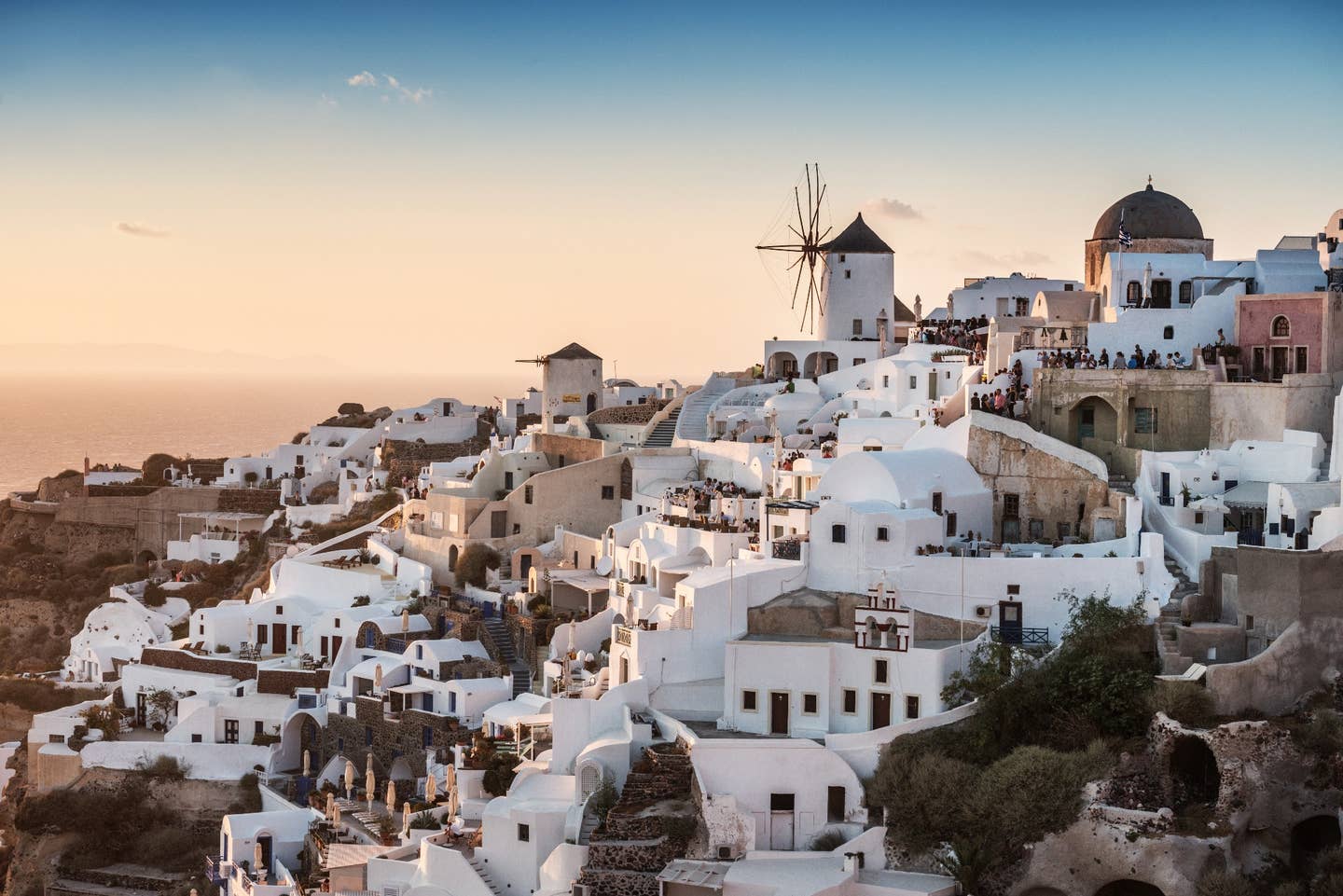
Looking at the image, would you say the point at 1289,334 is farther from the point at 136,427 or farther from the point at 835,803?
the point at 136,427

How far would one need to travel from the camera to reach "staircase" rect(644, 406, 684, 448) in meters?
43.2

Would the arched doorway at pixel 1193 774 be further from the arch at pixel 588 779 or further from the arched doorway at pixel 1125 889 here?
the arch at pixel 588 779

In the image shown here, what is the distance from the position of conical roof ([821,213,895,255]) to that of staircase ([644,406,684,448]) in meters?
6.05

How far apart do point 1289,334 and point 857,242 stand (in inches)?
571

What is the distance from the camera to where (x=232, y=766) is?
36.7 m

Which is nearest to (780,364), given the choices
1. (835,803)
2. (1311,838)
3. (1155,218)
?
(1155,218)

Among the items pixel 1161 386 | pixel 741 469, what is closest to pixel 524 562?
pixel 741 469

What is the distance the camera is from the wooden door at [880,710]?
1111 inches

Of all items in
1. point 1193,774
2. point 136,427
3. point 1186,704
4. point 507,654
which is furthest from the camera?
point 136,427

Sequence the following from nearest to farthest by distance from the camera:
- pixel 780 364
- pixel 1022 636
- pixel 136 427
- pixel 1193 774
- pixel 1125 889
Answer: pixel 1125 889, pixel 1193 774, pixel 1022 636, pixel 780 364, pixel 136 427

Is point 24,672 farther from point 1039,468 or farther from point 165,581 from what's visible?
point 1039,468

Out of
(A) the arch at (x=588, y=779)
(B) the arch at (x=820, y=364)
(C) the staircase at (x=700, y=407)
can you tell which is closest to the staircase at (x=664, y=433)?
(C) the staircase at (x=700, y=407)

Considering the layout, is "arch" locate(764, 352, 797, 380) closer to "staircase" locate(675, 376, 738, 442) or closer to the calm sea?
"staircase" locate(675, 376, 738, 442)

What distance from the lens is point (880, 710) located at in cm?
2828
